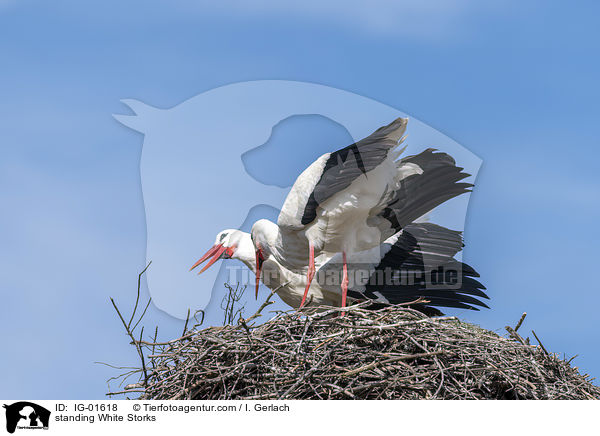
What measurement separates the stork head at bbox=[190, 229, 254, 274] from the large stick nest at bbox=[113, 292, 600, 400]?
1649 mm

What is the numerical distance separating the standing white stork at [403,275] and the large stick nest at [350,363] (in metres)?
1.39

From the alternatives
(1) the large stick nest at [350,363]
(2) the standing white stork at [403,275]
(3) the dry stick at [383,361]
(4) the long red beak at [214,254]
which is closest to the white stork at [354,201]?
(2) the standing white stork at [403,275]

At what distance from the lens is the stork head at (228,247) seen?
16.0ft

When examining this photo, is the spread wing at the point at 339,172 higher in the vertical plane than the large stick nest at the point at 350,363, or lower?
higher

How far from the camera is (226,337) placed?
3.16m

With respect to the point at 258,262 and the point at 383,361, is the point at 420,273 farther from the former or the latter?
the point at 383,361

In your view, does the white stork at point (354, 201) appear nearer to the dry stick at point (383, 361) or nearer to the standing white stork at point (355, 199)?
the standing white stork at point (355, 199)

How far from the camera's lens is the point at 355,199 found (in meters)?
4.07

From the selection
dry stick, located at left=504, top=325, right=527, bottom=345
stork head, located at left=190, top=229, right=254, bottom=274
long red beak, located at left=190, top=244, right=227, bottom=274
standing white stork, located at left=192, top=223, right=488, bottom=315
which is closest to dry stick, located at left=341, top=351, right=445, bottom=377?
dry stick, located at left=504, top=325, right=527, bottom=345

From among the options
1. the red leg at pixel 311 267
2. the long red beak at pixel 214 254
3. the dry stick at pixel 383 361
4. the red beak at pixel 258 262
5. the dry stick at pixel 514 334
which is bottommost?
the dry stick at pixel 383 361

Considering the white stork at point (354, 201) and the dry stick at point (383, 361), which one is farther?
the white stork at point (354, 201)

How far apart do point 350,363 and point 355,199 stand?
130 cm
